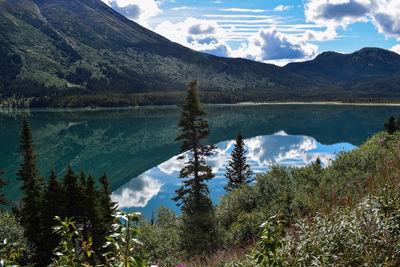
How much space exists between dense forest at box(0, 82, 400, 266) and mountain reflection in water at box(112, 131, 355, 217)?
1888 cm

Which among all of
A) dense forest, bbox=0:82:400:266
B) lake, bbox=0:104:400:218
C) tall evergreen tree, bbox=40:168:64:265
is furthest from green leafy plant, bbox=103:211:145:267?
lake, bbox=0:104:400:218

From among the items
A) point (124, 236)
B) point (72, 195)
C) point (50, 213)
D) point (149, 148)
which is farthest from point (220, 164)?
point (124, 236)

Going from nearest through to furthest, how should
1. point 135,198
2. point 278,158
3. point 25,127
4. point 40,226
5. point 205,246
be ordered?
point 205,246
point 40,226
point 25,127
point 135,198
point 278,158

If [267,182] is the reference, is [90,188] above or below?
below

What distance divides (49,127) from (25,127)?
149765mm

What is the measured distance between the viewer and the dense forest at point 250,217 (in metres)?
5.80

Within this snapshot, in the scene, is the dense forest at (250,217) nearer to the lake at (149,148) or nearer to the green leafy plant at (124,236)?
the green leafy plant at (124,236)

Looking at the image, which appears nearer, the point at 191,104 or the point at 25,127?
the point at 191,104

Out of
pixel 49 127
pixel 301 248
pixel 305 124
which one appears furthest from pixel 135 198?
pixel 305 124

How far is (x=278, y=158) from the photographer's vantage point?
325 feet

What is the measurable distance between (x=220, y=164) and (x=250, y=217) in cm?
6745

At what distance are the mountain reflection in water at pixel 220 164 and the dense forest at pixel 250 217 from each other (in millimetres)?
18875

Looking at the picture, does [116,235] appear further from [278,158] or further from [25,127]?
[278,158]

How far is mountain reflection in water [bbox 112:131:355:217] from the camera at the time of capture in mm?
67438
